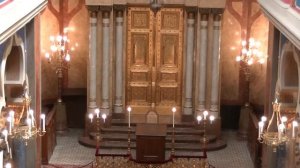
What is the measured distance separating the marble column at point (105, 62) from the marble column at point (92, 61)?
24 cm

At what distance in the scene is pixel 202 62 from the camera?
20.9 m

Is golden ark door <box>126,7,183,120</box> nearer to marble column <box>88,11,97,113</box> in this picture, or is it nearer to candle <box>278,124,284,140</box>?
marble column <box>88,11,97,113</box>

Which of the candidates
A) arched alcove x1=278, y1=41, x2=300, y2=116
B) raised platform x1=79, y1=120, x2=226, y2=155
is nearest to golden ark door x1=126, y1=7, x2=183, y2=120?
raised platform x1=79, y1=120, x2=226, y2=155

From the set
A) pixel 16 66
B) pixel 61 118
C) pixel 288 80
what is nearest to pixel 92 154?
pixel 61 118

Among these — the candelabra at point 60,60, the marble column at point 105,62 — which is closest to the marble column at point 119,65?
the marble column at point 105,62

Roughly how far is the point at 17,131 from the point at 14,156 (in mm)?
2764

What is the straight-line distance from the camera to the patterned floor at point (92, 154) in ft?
64.1

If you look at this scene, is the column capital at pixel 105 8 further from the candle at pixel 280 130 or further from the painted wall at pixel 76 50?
the candle at pixel 280 130

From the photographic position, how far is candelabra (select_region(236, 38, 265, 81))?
2075 centimetres

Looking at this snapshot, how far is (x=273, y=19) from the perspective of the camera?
625 inches

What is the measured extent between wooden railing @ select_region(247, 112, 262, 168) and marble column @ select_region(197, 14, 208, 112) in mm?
1505

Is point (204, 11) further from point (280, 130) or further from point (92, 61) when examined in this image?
point (280, 130)

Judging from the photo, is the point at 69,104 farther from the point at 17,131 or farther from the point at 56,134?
the point at 17,131

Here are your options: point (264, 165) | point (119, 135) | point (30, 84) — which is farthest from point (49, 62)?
point (264, 165)
